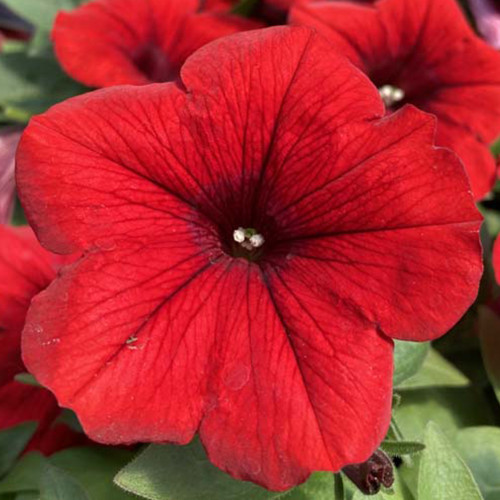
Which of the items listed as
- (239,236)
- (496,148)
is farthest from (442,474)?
(496,148)

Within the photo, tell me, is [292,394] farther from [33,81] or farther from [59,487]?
[33,81]

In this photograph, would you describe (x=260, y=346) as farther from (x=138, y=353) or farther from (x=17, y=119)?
(x=17, y=119)

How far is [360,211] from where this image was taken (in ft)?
2.17

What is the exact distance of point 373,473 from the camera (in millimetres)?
645

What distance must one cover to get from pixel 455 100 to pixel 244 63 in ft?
1.29

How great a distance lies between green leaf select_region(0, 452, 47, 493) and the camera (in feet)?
2.67

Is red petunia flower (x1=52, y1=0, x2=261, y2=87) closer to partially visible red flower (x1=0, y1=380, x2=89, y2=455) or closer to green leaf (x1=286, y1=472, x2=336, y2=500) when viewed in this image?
partially visible red flower (x1=0, y1=380, x2=89, y2=455)

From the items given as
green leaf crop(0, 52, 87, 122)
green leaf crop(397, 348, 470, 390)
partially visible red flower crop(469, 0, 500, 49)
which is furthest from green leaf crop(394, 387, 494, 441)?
green leaf crop(0, 52, 87, 122)

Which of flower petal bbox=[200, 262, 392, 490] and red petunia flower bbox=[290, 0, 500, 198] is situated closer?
flower petal bbox=[200, 262, 392, 490]

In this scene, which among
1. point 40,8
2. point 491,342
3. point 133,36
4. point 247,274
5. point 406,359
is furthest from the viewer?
point 40,8

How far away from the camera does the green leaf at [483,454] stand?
2.79 feet

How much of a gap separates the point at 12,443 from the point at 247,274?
38 centimetres

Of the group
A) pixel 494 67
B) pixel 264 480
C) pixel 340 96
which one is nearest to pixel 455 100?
pixel 494 67

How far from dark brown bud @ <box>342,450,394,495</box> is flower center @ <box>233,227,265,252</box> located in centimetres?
23
